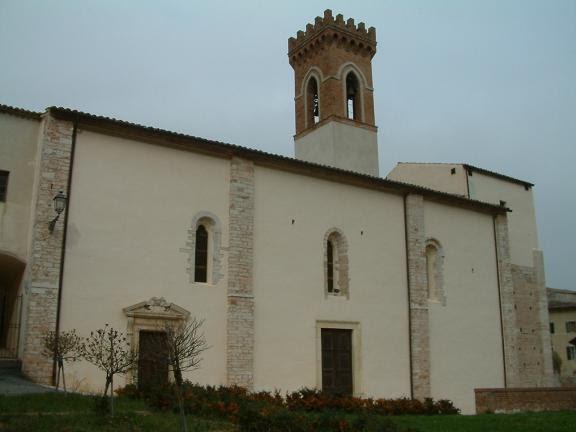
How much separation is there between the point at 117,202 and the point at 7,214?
2692 mm

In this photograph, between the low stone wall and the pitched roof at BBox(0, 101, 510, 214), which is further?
the low stone wall

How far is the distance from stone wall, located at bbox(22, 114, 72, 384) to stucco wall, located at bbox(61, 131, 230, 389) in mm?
330

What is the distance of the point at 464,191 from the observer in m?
27.5

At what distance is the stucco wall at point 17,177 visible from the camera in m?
15.8

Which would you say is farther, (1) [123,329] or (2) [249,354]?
(2) [249,354]

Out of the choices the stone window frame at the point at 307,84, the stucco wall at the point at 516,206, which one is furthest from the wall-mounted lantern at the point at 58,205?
the stucco wall at the point at 516,206

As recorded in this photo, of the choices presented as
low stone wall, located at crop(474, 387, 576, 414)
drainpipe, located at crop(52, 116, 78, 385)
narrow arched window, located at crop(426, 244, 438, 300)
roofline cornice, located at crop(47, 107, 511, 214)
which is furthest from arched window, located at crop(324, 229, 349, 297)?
drainpipe, located at crop(52, 116, 78, 385)

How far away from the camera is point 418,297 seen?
870 inches

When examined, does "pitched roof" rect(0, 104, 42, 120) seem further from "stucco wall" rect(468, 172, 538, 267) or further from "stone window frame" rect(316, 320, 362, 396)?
"stucco wall" rect(468, 172, 538, 267)

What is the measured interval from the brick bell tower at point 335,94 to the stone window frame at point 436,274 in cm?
688

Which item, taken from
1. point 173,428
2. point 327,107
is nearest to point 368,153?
point 327,107

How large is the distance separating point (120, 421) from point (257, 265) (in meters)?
8.29

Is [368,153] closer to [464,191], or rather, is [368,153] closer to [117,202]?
[464,191]

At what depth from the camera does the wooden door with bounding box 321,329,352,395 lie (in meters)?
19.6
